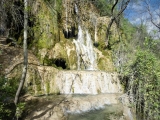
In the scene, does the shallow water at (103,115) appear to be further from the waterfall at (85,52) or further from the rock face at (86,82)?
the waterfall at (85,52)

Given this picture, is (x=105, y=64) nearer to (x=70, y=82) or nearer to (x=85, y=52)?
(x=85, y=52)

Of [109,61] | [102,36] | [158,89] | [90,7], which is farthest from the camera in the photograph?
[90,7]

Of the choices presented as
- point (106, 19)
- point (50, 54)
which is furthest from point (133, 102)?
point (106, 19)

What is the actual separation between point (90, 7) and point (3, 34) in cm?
1193

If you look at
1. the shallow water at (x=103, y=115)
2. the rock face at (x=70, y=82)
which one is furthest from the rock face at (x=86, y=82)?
the shallow water at (x=103, y=115)

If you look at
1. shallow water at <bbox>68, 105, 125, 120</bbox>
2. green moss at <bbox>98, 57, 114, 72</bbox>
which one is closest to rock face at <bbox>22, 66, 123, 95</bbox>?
shallow water at <bbox>68, 105, 125, 120</bbox>

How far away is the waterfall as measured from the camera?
58.3 ft

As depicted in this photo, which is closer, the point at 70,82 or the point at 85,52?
the point at 70,82

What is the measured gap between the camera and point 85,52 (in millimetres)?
18688

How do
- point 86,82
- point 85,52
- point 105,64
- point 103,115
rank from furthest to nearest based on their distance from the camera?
point 105,64, point 85,52, point 86,82, point 103,115

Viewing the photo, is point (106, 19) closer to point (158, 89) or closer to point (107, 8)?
point (107, 8)

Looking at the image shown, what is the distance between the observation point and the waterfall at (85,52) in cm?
1777

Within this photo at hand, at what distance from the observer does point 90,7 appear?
77.3 ft

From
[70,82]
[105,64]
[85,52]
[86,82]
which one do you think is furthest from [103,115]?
[105,64]
